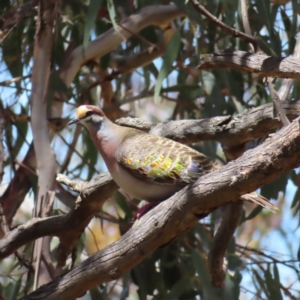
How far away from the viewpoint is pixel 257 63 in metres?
2.17

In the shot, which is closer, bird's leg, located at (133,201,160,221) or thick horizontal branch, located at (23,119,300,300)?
thick horizontal branch, located at (23,119,300,300)

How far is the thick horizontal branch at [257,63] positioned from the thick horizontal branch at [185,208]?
16.7 inches

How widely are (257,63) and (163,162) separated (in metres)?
0.58

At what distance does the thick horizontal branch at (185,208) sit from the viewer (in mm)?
1721

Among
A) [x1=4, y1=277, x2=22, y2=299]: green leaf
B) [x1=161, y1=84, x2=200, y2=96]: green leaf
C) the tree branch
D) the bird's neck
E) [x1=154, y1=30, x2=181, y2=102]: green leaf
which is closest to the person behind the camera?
the tree branch

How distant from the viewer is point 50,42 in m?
3.34

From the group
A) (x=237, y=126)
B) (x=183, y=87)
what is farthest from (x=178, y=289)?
(x=183, y=87)

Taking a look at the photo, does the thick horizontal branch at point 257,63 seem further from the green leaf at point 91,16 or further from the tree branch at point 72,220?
the green leaf at point 91,16

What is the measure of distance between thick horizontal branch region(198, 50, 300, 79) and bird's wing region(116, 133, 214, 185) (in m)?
0.43

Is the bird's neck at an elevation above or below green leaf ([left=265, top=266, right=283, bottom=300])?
above

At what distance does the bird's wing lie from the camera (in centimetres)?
249

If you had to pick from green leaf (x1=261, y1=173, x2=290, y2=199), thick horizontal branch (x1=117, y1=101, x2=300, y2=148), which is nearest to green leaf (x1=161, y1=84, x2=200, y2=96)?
green leaf (x1=261, y1=173, x2=290, y2=199)

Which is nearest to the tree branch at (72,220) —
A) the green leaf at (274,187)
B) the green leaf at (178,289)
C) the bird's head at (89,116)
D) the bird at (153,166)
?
the bird at (153,166)

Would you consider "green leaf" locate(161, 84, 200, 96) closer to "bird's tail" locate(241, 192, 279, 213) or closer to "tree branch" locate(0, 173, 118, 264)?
"tree branch" locate(0, 173, 118, 264)
